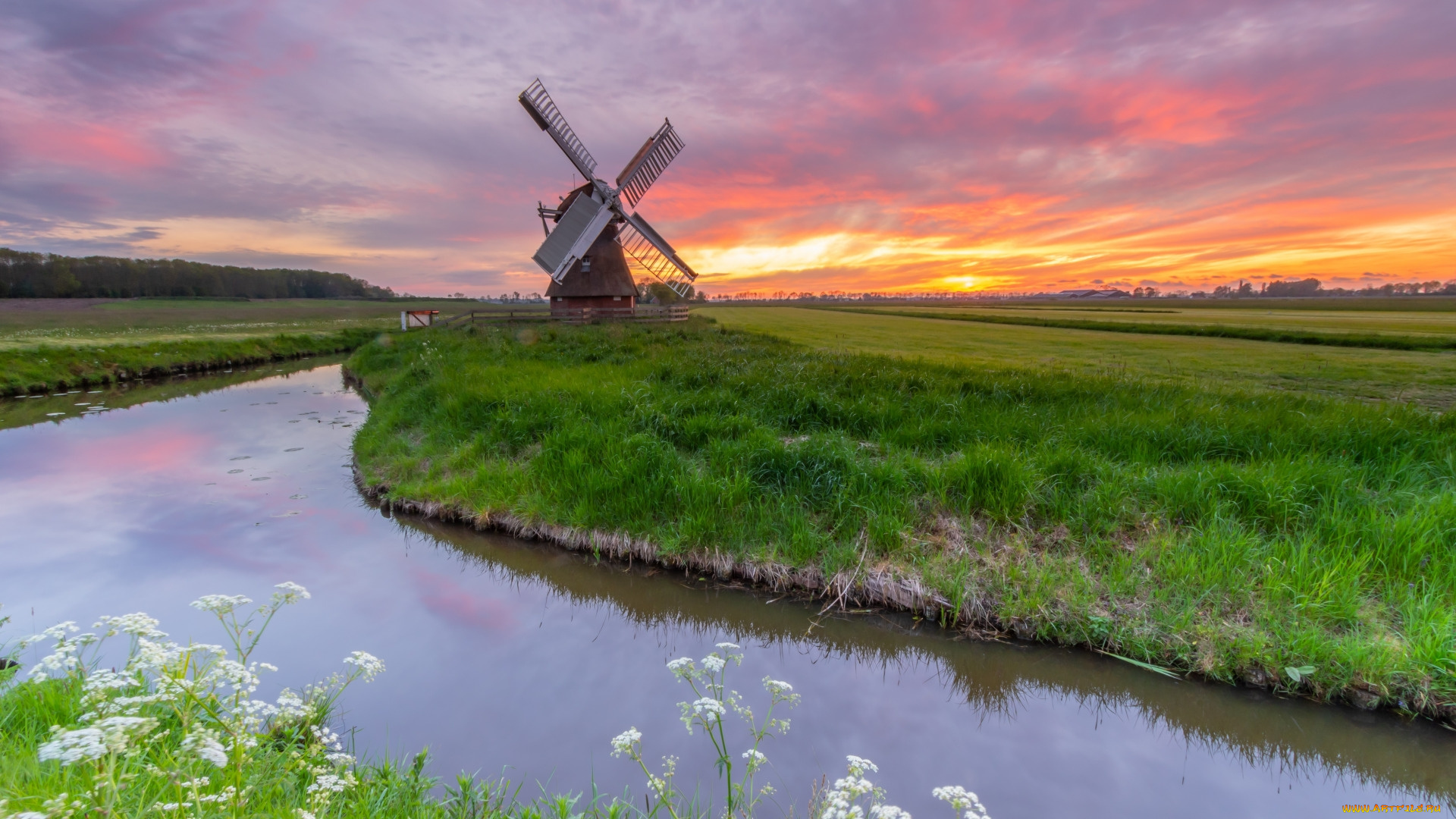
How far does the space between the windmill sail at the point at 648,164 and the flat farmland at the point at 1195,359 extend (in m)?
11.5

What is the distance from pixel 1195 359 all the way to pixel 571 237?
82.8ft

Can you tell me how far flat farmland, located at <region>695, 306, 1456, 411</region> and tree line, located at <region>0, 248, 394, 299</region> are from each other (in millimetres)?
82150

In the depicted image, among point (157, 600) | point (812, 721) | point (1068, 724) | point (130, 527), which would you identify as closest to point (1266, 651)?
point (1068, 724)

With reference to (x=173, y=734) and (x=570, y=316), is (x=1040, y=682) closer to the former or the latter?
(x=173, y=734)

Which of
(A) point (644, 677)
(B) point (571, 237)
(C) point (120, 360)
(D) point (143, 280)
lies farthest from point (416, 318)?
(D) point (143, 280)

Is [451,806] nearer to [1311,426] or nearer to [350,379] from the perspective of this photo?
[1311,426]

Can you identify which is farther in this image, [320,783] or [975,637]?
[975,637]

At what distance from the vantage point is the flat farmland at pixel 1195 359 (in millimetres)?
11625

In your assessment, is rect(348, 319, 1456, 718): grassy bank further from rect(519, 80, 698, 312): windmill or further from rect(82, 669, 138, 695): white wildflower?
rect(519, 80, 698, 312): windmill

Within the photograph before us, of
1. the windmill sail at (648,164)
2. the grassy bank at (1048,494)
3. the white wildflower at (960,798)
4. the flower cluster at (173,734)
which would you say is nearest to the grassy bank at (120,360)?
the grassy bank at (1048,494)

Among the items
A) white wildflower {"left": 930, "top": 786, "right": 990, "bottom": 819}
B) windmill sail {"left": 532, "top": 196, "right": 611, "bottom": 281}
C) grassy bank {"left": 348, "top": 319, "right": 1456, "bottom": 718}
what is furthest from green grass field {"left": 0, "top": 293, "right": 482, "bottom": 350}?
white wildflower {"left": 930, "top": 786, "right": 990, "bottom": 819}

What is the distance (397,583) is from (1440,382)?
20.1 m

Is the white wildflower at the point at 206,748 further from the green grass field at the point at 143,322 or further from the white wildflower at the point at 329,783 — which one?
the green grass field at the point at 143,322

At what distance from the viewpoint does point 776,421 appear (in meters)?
8.40
